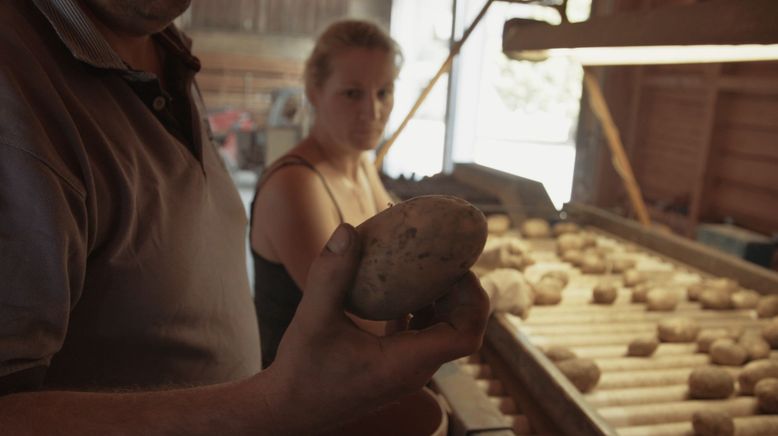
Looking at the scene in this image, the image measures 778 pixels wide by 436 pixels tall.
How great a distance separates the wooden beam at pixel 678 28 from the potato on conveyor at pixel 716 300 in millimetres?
832

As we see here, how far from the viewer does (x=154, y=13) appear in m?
0.86

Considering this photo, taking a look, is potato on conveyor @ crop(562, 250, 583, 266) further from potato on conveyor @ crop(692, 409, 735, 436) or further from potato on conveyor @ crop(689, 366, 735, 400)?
potato on conveyor @ crop(692, 409, 735, 436)

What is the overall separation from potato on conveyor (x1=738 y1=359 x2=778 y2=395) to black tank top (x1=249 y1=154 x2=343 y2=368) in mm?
931

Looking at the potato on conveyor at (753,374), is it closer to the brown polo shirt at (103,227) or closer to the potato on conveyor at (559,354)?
the potato on conveyor at (559,354)

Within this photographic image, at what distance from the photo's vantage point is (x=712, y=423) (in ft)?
3.64

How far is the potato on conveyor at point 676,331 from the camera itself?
5.09 feet

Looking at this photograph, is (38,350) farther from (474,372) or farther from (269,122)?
(269,122)

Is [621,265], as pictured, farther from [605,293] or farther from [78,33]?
[78,33]

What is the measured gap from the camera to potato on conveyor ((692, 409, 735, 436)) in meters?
1.10

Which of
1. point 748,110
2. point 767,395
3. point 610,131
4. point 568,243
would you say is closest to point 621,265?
point 568,243

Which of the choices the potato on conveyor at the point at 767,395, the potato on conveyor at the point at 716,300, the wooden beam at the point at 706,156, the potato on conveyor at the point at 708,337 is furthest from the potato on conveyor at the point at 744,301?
the wooden beam at the point at 706,156

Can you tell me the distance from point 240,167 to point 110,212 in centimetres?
683

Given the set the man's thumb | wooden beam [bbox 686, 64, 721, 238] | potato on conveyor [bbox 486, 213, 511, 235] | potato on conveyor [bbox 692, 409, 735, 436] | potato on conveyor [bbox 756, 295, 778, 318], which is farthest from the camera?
wooden beam [bbox 686, 64, 721, 238]

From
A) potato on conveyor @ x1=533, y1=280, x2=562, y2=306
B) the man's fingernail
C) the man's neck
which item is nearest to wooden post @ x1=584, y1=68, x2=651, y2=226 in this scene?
potato on conveyor @ x1=533, y1=280, x2=562, y2=306
